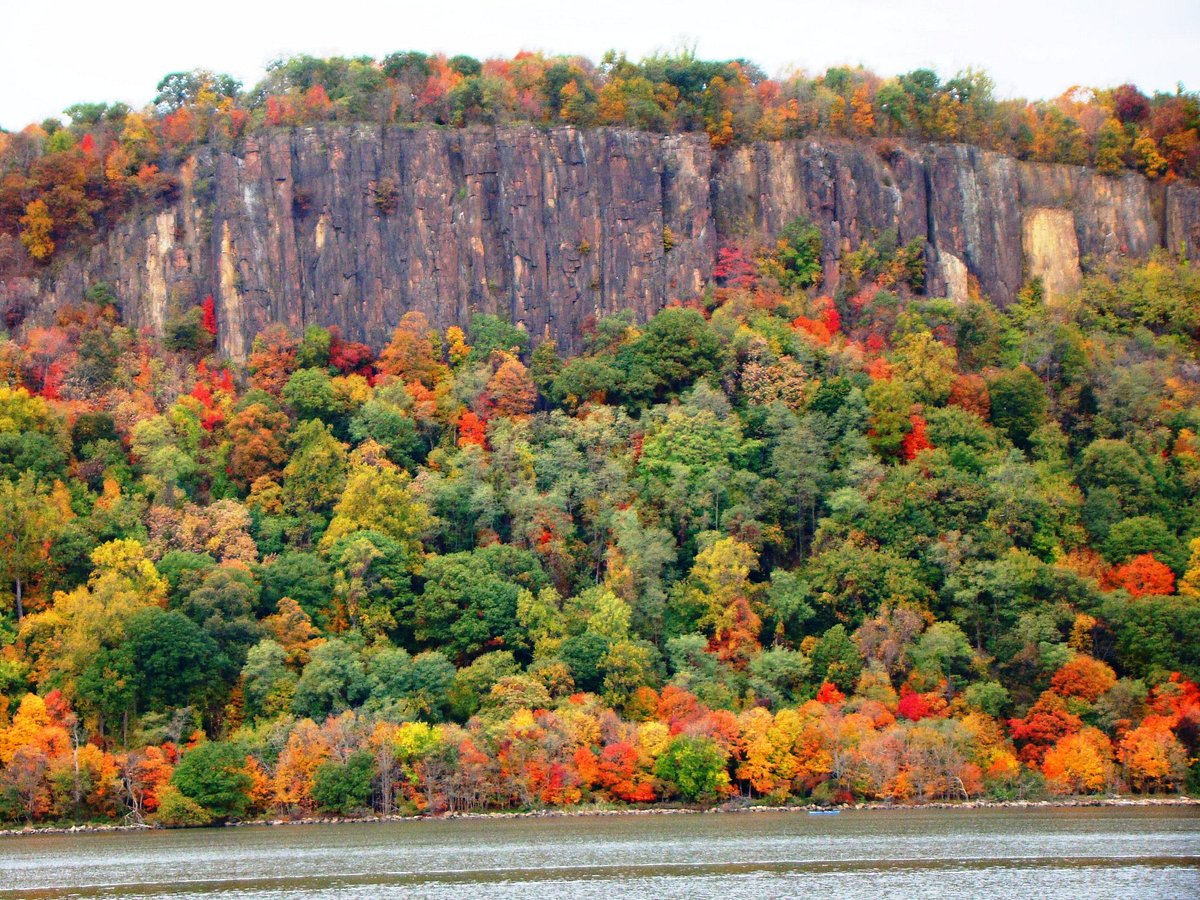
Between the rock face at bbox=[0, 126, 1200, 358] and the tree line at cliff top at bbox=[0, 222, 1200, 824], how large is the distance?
2293mm

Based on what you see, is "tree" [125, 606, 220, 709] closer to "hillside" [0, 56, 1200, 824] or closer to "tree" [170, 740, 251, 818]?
"hillside" [0, 56, 1200, 824]

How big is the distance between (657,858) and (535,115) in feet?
232

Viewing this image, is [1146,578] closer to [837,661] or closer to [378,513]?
[837,661]

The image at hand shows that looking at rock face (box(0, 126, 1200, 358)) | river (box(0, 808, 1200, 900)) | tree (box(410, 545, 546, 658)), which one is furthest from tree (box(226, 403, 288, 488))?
river (box(0, 808, 1200, 900))

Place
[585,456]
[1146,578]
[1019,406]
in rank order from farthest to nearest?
[1019,406], [585,456], [1146,578]

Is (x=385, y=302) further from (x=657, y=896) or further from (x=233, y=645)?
(x=657, y=896)

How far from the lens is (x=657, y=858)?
268ft

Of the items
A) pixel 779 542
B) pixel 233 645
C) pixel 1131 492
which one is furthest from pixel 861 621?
pixel 233 645

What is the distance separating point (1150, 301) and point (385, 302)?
47.9 metres

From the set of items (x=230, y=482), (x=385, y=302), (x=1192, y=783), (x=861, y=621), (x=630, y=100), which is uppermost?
(x=630, y=100)

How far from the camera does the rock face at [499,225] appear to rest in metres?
137

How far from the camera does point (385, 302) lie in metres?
137

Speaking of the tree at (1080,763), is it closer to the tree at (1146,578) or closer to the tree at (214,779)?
the tree at (1146,578)

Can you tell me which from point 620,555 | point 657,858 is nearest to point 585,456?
point 620,555
